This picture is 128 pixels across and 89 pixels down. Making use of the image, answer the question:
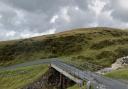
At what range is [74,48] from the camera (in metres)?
146

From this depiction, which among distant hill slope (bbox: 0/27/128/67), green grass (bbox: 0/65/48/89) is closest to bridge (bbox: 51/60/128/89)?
green grass (bbox: 0/65/48/89)

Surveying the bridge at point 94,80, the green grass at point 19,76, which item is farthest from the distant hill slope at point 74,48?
the bridge at point 94,80

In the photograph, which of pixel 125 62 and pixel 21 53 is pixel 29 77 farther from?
pixel 21 53

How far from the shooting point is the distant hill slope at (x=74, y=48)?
12550 cm

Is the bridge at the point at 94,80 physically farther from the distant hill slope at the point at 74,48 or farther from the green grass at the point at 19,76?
the distant hill slope at the point at 74,48

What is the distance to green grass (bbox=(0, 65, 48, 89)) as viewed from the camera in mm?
90556

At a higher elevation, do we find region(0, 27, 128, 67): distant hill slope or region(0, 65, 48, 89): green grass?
region(0, 27, 128, 67): distant hill slope

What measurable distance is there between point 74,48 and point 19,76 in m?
48.4

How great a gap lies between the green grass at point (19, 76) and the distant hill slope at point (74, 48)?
959 inches

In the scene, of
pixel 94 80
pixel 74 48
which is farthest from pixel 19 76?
pixel 94 80

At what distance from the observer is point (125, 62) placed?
10425cm

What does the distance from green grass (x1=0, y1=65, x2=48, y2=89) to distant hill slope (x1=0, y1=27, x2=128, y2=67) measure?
2436 cm

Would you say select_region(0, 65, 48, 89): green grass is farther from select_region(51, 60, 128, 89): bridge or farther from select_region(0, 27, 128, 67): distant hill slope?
select_region(0, 27, 128, 67): distant hill slope

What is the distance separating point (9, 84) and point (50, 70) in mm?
13054
